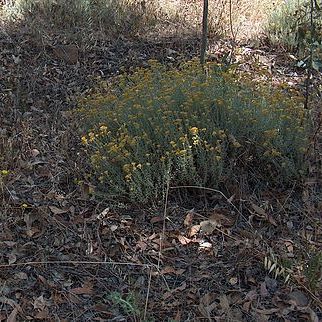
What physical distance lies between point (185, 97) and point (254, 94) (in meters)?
0.56

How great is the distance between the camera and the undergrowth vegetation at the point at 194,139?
340 cm

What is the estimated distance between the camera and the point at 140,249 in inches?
124

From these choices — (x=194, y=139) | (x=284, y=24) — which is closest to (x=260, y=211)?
(x=194, y=139)

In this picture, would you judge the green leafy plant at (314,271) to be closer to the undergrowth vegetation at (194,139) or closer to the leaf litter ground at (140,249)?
the leaf litter ground at (140,249)

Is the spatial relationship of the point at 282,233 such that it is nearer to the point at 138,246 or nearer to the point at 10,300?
the point at 138,246

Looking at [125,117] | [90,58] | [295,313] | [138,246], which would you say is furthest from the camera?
[90,58]

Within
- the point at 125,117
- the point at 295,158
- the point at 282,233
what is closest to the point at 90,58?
the point at 125,117

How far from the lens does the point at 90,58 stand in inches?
219

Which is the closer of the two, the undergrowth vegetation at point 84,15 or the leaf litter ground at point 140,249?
the leaf litter ground at point 140,249

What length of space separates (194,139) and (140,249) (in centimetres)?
79

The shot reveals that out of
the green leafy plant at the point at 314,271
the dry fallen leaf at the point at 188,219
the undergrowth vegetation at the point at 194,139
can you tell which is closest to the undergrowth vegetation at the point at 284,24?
the undergrowth vegetation at the point at 194,139

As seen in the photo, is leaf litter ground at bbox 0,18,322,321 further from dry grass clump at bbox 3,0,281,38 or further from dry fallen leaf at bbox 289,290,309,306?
dry grass clump at bbox 3,0,281,38

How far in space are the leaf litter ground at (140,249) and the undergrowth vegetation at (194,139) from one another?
0.44 ft

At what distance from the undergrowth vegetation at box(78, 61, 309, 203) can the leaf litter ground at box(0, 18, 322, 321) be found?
5.3 inches
